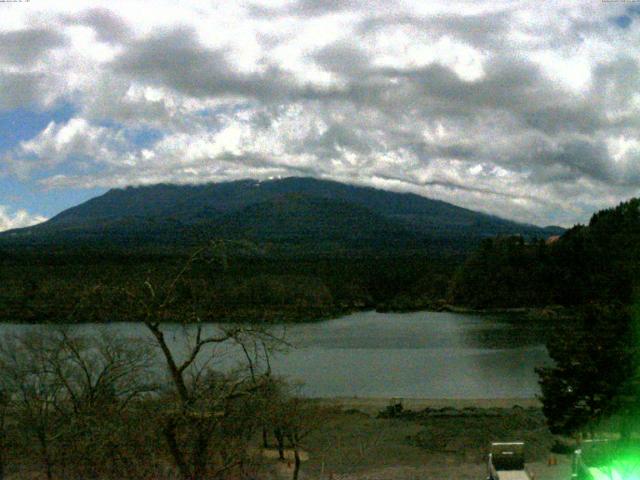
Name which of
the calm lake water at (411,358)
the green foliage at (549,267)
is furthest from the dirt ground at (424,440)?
the green foliage at (549,267)

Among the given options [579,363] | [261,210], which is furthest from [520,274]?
[261,210]

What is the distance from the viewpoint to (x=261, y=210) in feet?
537

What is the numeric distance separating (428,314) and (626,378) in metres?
58.7

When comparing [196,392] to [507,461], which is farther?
[507,461]

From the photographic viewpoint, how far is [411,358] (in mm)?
42406

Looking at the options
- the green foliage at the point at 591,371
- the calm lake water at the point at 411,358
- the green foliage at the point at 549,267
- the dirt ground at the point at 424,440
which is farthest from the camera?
the green foliage at the point at 549,267

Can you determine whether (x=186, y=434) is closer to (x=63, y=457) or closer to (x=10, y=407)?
(x=63, y=457)

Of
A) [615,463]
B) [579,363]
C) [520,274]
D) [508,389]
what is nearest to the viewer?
[615,463]

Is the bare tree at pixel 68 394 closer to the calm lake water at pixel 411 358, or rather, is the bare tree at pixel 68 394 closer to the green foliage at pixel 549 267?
the calm lake water at pixel 411 358

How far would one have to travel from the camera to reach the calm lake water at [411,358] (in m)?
32.7

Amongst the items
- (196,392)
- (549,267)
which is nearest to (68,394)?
(196,392)

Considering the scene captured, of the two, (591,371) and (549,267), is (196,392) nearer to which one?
(591,371)

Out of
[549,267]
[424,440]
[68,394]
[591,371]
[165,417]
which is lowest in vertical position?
[424,440]

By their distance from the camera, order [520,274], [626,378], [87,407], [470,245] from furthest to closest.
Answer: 1. [470,245]
2. [520,274]
3. [626,378]
4. [87,407]
